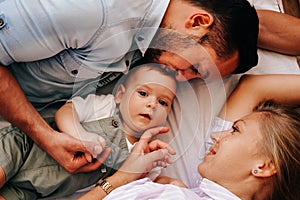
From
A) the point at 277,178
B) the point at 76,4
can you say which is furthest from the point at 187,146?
the point at 76,4

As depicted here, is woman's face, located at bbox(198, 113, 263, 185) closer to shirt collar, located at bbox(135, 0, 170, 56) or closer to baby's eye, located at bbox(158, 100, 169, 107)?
baby's eye, located at bbox(158, 100, 169, 107)

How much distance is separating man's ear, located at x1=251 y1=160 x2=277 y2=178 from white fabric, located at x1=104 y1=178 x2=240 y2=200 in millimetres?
75

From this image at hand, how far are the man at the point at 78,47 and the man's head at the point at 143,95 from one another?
3 cm

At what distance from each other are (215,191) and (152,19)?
0.43m

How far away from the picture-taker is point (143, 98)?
1.12 metres

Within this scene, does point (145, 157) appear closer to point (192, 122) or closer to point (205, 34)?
point (192, 122)

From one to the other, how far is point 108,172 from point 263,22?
2.06ft

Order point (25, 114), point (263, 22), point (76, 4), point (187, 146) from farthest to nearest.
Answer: point (263, 22) < point (187, 146) < point (25, 114) < point (76, 4)

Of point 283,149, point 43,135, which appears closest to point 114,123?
point 43,135

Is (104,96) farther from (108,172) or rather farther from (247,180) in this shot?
(247,180)

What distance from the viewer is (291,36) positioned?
1352 millimetres

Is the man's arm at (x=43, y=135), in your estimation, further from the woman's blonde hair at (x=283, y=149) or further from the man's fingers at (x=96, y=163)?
the woman's blonde hair at (x=283, y=149)

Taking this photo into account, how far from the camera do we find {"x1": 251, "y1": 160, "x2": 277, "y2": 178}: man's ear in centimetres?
105

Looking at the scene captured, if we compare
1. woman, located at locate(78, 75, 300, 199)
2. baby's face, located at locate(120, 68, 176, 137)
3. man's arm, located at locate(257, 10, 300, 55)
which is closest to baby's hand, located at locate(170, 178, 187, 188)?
woman, located at locate(78, 75, 300, 199)
